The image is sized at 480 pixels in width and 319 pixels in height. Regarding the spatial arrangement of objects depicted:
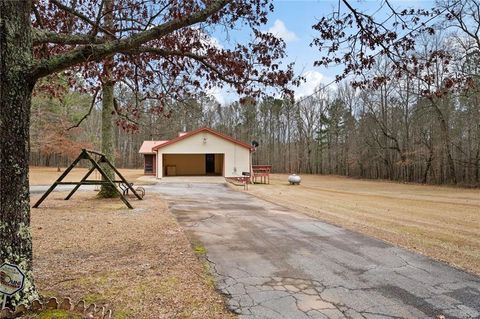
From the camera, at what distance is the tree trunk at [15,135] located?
9.26 feet

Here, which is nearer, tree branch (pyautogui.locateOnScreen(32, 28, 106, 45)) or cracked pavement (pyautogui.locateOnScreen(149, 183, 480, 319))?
tree branch (pyautogui.locateOnScreen(32, 28, 106, 45))

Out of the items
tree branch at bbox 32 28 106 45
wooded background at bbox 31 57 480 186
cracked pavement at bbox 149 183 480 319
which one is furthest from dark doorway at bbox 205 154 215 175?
tree branch at bbox 32 28 106 45

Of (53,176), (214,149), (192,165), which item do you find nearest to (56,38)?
(214,149)

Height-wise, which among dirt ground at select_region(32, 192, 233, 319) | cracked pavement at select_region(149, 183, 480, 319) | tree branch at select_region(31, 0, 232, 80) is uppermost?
tree branch at select_region(31, 0, 232, 80)

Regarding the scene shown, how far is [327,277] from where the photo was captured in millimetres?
4461

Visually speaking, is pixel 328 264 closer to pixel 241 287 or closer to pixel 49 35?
pixel 241 287

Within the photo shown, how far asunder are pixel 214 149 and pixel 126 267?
23613 mm

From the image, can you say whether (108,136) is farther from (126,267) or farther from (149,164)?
(149,164)

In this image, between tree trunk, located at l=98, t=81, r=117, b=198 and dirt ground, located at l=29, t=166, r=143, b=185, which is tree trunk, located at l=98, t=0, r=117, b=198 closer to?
tree trunk, located at l=98, t=81, r=117, b=198

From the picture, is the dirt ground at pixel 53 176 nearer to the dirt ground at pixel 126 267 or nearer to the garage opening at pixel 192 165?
the garage opening at pixel 192 165

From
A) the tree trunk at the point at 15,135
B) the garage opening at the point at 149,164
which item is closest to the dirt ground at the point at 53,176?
the garage opening at the point at 149,164

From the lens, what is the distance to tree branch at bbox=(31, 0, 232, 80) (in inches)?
119

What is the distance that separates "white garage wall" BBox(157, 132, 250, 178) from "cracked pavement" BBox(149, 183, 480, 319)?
20672 millimetres

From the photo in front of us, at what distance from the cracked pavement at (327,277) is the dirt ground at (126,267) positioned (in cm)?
34
